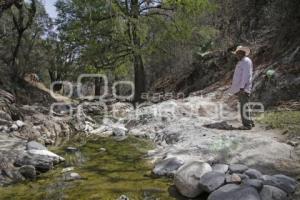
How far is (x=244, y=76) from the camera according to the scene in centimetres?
898

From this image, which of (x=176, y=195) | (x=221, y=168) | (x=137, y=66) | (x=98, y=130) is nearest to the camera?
(x=176, y=195)

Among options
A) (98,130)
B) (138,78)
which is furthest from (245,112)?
(138,78)

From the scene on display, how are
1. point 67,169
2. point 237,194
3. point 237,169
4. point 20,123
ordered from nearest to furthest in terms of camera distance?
point 237,194 → point 237,169 → point 67,169 → point 20,123

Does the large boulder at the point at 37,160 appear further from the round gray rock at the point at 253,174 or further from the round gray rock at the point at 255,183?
the round gray rock at the point at 255,183

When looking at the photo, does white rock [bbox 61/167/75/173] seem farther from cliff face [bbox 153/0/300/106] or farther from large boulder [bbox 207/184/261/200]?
cliff face [bbox 153/0/300/106]

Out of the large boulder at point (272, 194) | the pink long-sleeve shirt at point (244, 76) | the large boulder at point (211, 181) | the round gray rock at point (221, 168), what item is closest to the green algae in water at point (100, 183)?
the large boulder at point (211, 181)

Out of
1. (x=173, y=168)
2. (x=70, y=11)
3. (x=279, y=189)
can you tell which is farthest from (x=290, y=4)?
(x=70, y=11)

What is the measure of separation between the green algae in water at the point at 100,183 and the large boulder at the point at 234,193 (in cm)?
87

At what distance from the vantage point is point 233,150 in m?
7.23

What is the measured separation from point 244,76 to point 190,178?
12.6ft

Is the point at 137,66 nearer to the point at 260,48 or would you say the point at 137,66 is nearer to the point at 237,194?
the point at 260,48

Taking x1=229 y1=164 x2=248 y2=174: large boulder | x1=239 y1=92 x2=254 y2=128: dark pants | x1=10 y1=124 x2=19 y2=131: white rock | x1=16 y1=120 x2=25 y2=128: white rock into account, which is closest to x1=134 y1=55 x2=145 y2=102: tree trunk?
x1=16 y1=120 x2=25 y2=128: white rock

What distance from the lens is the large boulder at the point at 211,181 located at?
5.44m

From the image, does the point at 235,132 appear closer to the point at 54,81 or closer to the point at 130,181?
the point at 130,181
